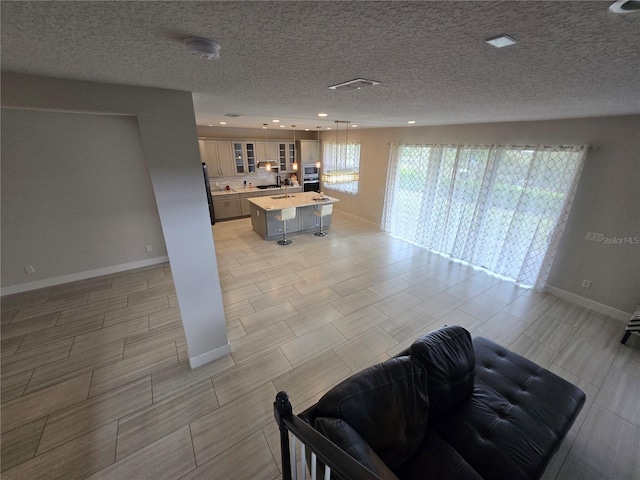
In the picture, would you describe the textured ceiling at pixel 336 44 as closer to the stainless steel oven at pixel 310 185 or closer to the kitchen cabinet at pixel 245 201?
the kitchen cabinet at pixel 245 201

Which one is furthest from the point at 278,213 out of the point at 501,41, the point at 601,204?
the point at 601,204

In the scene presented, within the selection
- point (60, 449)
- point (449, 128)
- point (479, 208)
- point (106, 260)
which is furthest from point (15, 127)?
point (479, 208)

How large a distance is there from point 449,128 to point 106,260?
275 inches

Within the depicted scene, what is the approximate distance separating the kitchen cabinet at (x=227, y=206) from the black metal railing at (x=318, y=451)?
22.5 feet

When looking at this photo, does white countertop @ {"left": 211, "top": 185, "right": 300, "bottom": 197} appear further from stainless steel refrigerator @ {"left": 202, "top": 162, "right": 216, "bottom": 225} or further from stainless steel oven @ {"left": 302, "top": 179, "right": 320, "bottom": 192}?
stainless steel oven @ {"left": 302, "top": 179, "right": 320, "bottom": 192}

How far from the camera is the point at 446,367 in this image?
5.72 feet

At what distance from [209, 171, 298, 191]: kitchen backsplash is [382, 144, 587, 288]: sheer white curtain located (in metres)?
4.17

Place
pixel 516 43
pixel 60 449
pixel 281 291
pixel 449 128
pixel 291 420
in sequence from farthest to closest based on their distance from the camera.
→ pixel 449 128
pixel 281 291
pixel 60 449
pixel 291 420
pixel 516 43

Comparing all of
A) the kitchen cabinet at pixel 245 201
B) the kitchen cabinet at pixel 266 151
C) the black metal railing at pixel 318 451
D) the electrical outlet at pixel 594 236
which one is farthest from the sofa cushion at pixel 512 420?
the kitchen cabinet at pixel 266 151

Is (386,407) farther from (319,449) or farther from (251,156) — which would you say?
(251,156)

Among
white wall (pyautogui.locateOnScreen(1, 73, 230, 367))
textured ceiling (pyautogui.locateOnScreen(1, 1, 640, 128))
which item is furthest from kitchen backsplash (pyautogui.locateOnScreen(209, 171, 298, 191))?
textured ceiling (pyautogui.locateOnScreen(1, 1, 640, 128))

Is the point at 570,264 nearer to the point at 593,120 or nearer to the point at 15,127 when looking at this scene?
the point at 593,120

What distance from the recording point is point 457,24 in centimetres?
76

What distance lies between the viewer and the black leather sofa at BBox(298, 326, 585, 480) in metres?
1.37
